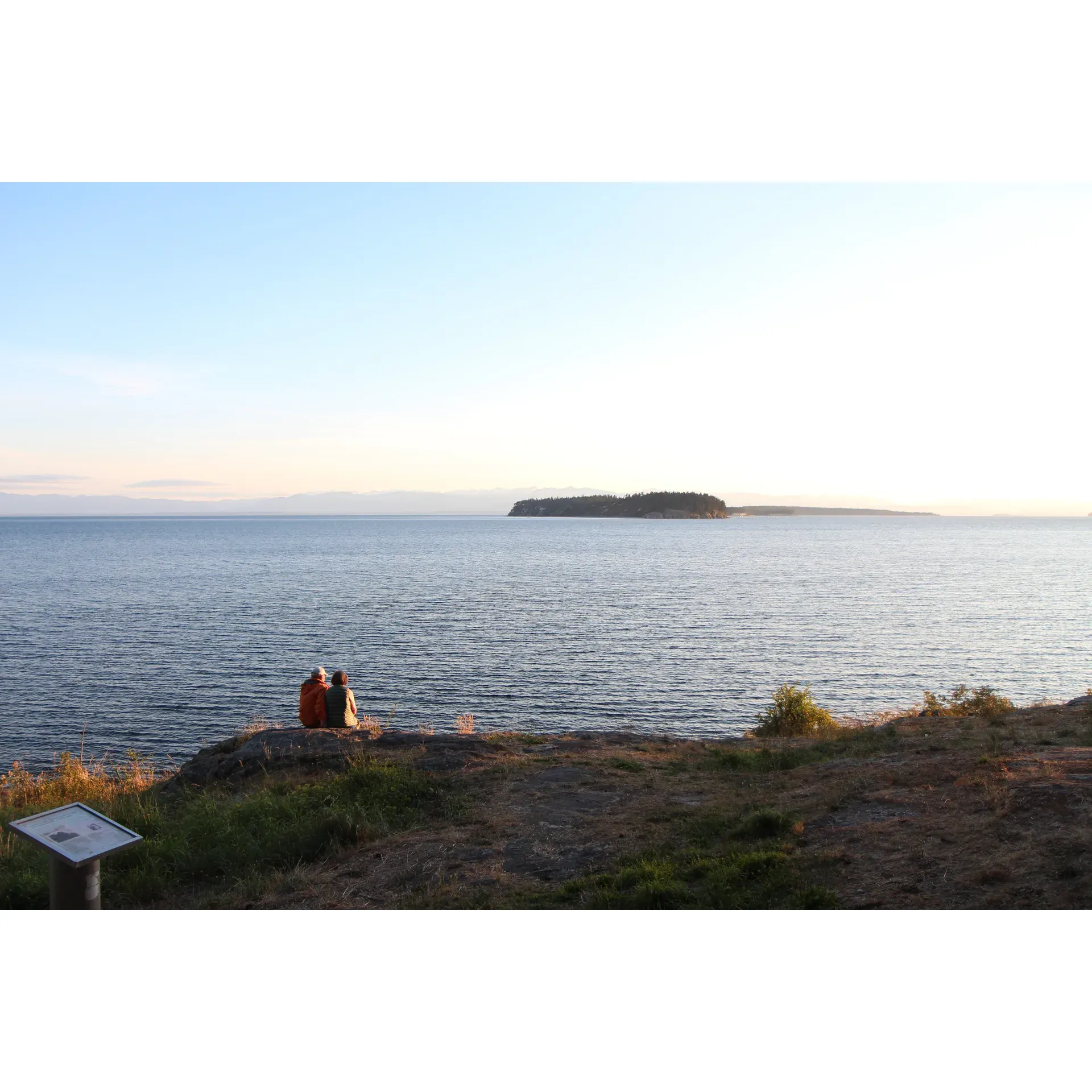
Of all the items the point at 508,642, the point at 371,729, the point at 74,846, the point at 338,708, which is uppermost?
the point at 74,846

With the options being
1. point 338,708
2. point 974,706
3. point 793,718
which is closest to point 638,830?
point 338,708

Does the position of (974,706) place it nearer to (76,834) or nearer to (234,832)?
(234,832)

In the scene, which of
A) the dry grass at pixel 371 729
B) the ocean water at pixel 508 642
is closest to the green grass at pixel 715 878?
the dry grass at pixel 371 729

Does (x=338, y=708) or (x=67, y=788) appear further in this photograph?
(x=338, y=708)

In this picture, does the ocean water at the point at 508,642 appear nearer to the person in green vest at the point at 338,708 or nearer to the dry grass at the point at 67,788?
the dry grass at the point at 67,788

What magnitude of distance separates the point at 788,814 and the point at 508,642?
3216 cm

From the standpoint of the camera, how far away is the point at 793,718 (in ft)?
56.4

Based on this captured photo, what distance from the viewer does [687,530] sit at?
191250 millimetres

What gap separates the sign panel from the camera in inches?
185

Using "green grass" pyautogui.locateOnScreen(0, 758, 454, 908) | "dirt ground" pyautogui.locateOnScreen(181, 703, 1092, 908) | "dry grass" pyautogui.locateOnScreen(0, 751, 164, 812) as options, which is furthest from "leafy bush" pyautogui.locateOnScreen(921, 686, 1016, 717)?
"dry grass" pyautogui.locateOnScreen(0, 751, 164, 812)

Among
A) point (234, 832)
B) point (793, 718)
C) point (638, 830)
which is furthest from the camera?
point (793, 718)

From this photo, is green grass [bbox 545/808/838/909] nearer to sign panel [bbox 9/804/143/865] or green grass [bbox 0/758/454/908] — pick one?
green grass [bbox 0/758/454/908]

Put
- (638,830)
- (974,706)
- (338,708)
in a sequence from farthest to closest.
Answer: (974,706) < (338,708) < (638,830)

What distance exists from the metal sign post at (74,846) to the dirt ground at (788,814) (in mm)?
2516
